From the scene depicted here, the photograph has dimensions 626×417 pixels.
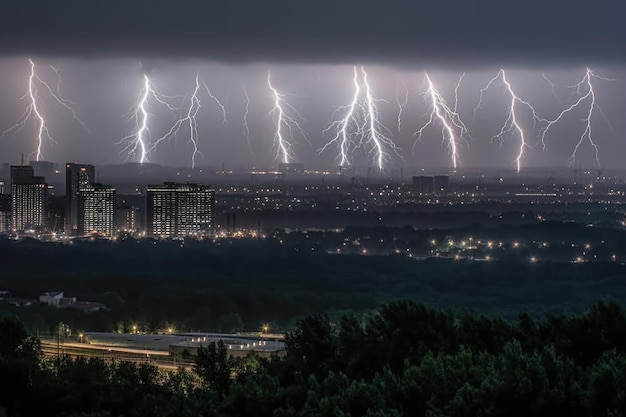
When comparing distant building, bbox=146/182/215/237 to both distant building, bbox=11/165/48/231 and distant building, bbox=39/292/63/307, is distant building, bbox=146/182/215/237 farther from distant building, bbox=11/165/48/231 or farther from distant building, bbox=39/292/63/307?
distant building, bbox=39/292/63/307

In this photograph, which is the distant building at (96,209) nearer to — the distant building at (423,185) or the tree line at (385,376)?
the distant building at (423,185)

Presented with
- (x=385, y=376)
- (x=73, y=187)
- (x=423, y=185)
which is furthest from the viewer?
(x=423, y=185)

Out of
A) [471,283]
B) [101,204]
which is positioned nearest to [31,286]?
[471,283]

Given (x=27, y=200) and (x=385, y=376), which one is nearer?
(x=385, y=376)

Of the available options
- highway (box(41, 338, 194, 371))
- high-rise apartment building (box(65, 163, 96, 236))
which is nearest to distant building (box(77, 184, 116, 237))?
high-rise apartment building (box(65, 163, 96, 236))

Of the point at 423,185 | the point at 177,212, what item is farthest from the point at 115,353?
the point at 423,185

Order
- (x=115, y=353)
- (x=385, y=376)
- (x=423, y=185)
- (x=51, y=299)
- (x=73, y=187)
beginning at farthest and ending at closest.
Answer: (x=423, y=185) → (x=73, y=187) → (x=51, y=299) → (x=115, y=353) → (x=385, y=376)

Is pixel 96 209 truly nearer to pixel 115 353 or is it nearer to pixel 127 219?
pixel 127 219

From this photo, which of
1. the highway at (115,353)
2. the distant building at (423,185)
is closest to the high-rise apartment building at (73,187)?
the distant building at (423,185)
